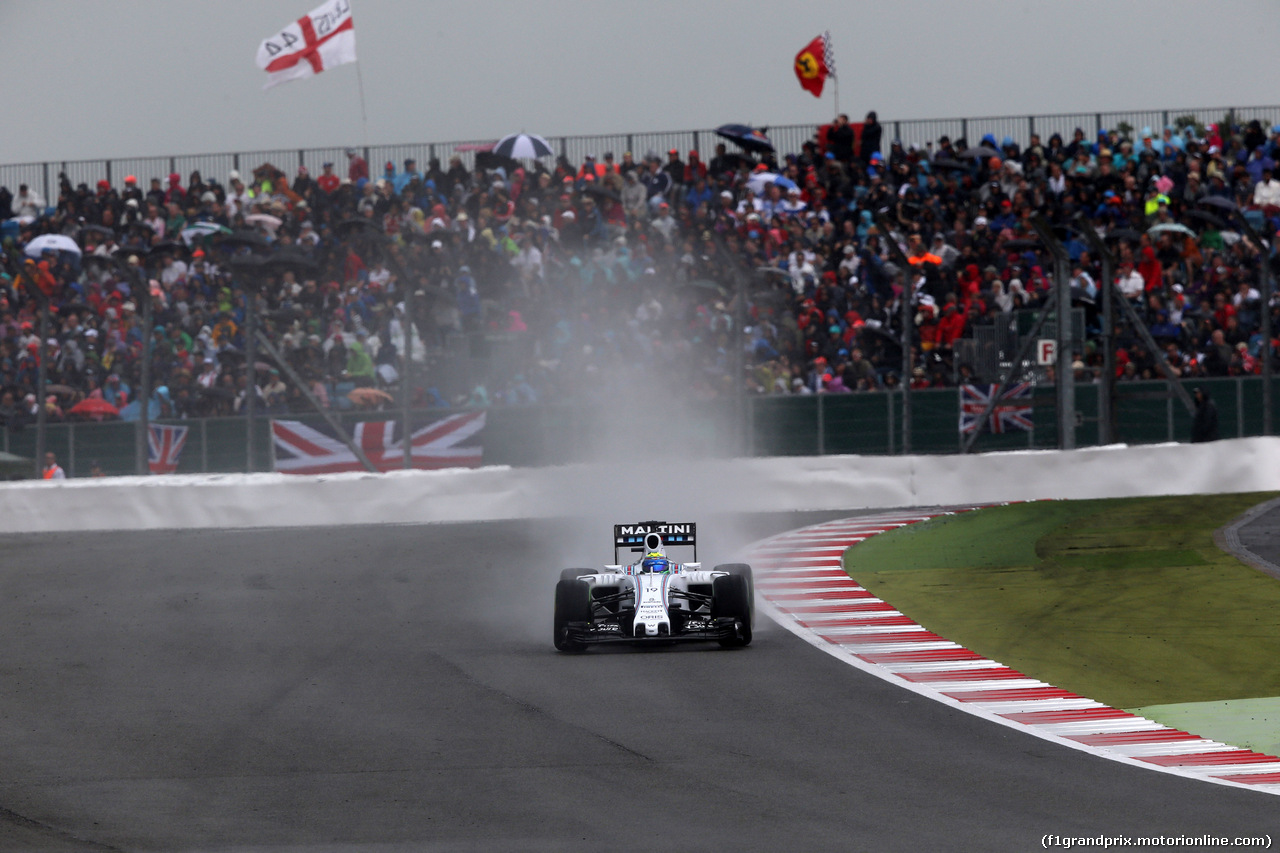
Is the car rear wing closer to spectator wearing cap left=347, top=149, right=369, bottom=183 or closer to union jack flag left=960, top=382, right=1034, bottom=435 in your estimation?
union jack flag left=960, top=382, right=1034, bottom=435

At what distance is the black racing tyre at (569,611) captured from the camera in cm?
1142

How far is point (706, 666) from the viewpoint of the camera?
10.7 meters

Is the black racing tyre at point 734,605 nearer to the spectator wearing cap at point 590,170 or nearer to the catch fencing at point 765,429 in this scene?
the catch fencing at point 765,429

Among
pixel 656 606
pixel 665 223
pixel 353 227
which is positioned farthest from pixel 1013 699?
pixel 665 223

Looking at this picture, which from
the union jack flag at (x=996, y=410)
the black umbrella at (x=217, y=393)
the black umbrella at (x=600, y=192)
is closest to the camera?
the union jack flag at (x=996, y=410)

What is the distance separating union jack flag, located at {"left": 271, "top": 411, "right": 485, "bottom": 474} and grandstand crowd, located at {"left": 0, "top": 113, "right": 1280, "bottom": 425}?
54 cm

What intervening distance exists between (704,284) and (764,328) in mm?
2517

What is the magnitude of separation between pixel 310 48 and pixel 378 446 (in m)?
10.5

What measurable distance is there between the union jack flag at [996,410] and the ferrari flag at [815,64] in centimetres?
1079

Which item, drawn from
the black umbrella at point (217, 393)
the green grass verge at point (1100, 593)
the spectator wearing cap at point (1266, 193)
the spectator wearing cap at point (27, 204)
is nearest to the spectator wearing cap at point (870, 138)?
the spectator wearing cap at point (1266, 193)

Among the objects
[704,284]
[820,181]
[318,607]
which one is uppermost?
[820,181]

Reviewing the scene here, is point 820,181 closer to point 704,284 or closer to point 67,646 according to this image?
point 704,284

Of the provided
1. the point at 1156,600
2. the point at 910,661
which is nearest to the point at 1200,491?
the point at 1156,600

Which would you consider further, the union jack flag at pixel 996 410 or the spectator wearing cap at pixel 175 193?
the spectator wearing cap at pixel 175 193
